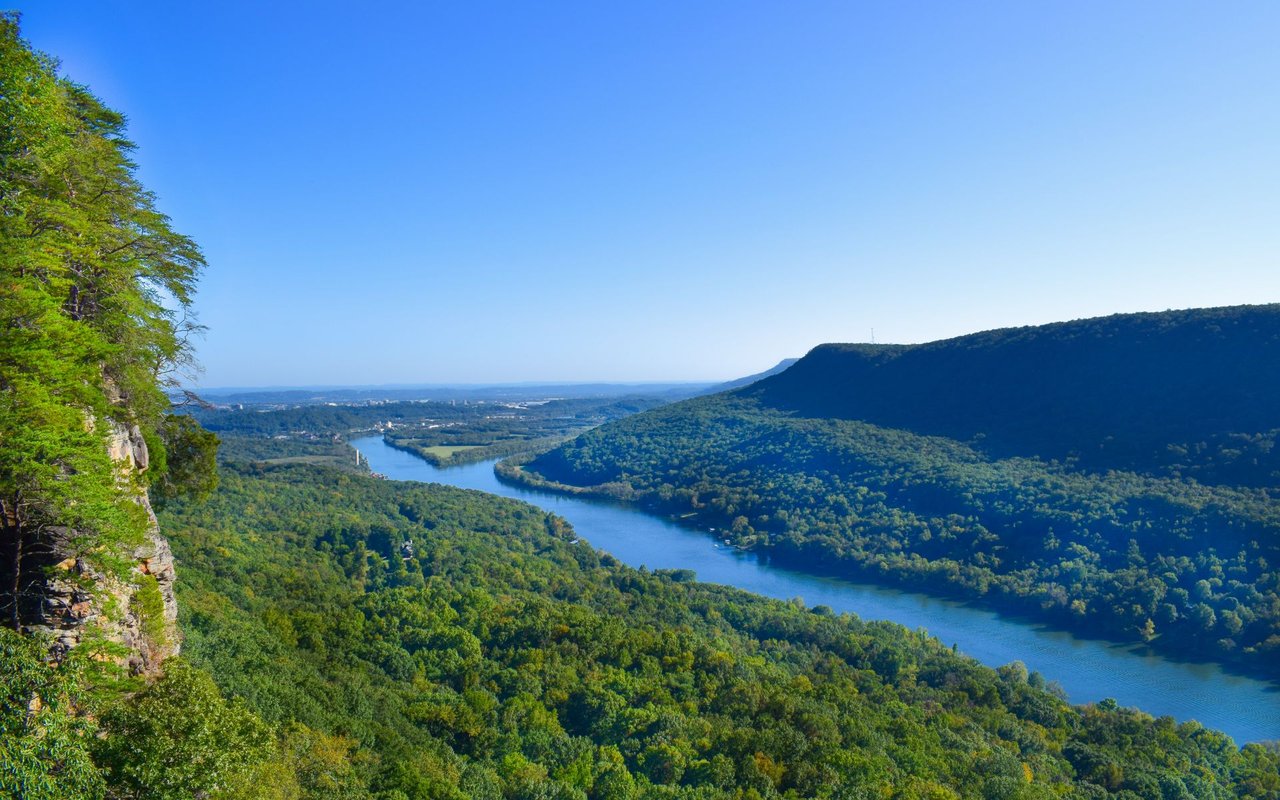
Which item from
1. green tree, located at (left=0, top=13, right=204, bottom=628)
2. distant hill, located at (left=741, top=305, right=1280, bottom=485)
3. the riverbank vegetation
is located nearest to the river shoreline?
distant hill, located at (left=741, top=305, right=1280, bottom=485)

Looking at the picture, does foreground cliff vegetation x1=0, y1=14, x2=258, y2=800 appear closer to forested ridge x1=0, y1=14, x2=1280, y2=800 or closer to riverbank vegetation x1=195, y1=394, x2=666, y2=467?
forested ridge x1=0, y1=14, x2=1280, y2=800

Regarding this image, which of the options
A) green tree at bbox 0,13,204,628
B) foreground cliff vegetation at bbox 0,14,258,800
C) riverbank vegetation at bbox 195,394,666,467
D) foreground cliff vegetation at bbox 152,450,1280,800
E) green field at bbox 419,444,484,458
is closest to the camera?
foreground cliff vegetation at bbox 0,14,258,800

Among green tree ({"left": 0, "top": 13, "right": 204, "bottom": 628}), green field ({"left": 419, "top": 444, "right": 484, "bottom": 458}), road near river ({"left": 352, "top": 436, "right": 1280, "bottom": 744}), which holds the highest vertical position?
green tree ({"left": 0, "top": 13, "right": 204, "bottom": 628})

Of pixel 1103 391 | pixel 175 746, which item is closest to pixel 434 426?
pixel 1103 391

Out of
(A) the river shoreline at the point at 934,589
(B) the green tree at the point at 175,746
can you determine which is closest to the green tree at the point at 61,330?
(B) the green tree at the point at 175,746

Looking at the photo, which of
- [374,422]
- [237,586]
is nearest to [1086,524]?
[237,586]

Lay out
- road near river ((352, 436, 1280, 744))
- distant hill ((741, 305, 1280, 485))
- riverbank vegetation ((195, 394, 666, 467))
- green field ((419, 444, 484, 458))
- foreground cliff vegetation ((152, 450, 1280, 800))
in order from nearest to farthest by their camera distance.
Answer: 1. foreground cliff vegetation ((152, 450, 1280, 800))
2. road near river ((352, 436, 1280, 744))
3. distant hill ((741, 305, 1280, 485))
4. green field ((419, 444, 484, 458))
5. riverbank vegetation ((195, 394, 666, 467))

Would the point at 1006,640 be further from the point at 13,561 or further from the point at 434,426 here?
the point at 434,426
